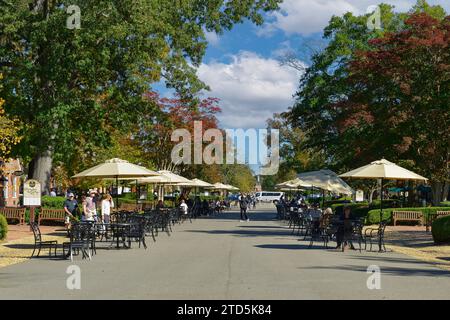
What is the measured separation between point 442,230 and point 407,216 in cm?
1033

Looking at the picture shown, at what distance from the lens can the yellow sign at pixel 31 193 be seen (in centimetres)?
2559

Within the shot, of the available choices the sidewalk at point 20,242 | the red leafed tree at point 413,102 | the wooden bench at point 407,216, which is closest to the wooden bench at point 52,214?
the sidewalk at point 20,242

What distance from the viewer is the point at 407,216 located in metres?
30.8

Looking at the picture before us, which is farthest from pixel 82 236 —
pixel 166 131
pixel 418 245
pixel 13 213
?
pixel 166 131

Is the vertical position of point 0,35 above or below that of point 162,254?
above

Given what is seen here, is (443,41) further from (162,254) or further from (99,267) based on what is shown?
(99,267)

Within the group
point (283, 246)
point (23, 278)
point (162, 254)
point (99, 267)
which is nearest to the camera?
point (23, 278)

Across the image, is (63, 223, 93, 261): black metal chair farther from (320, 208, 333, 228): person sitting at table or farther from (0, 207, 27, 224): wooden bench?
(0, 207, 27, 224): wooden bench

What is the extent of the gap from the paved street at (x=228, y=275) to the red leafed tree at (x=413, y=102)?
15.4 metres

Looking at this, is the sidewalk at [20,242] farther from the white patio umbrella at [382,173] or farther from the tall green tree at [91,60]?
the white patio umbrella at [382,173]

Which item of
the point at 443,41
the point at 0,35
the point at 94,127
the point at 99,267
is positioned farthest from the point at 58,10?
the point at 443,41

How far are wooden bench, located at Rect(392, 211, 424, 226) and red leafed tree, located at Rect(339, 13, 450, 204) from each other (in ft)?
9.81

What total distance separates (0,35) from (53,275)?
1933cm

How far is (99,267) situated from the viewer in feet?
46.1
